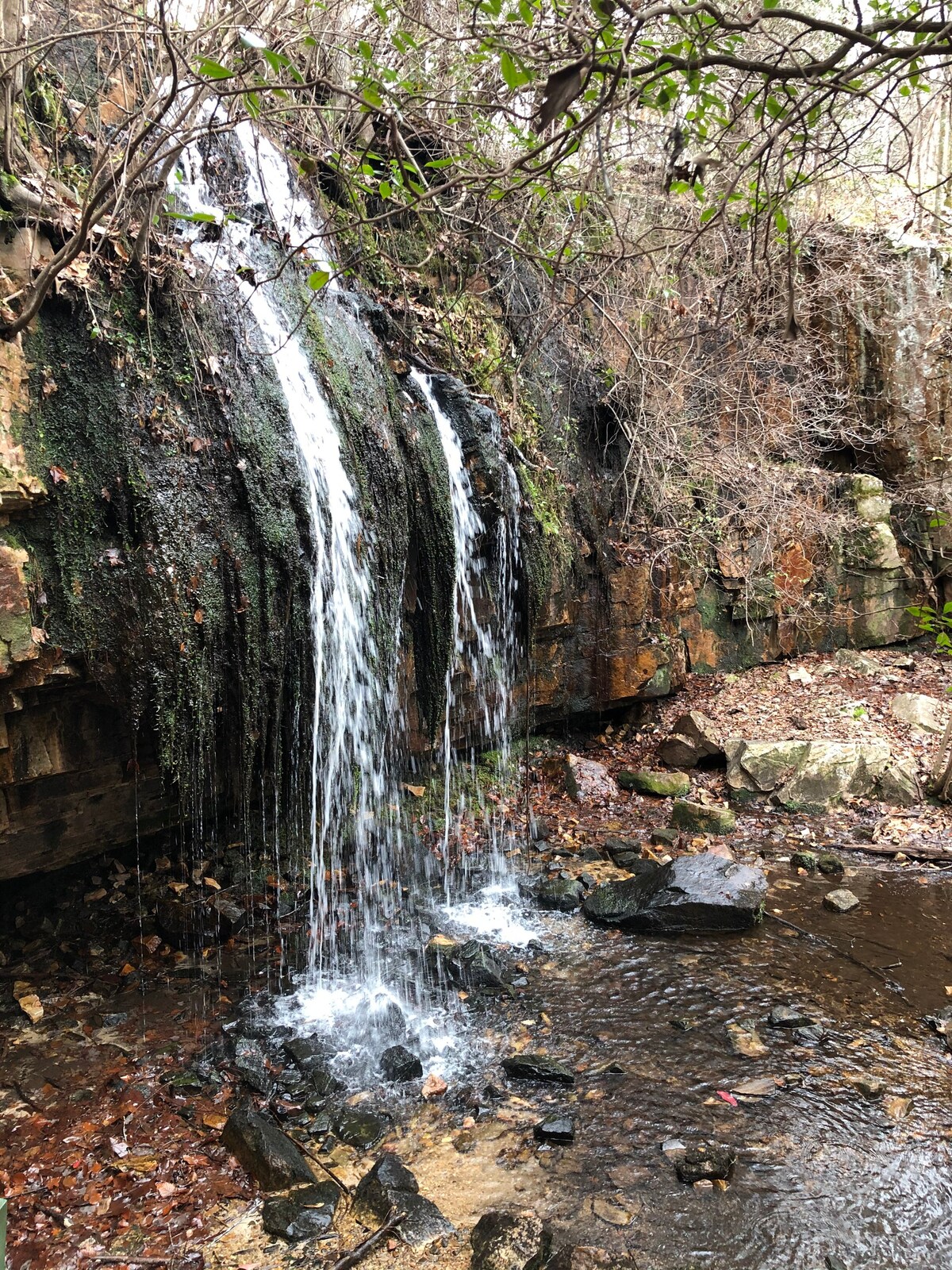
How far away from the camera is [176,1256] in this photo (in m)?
2.99

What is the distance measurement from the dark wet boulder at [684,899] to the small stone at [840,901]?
52cm

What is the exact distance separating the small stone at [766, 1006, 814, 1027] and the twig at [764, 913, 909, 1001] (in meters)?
0.69

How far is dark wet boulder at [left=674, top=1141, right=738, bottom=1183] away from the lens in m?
3.38

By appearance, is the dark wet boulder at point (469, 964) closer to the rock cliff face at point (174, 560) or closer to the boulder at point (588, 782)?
the rock cliff face at point (174, 560)

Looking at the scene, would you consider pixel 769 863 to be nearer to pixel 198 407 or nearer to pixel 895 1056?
pixel 895 1056

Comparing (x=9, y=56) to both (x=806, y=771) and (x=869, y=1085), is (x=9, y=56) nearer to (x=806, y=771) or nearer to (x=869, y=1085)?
(x=869, y=1085)

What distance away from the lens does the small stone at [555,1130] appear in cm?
363

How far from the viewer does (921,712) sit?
8.74 m

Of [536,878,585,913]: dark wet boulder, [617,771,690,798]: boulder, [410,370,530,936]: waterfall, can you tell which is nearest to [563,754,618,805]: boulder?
Answer: [617,771,690,798]: boulder

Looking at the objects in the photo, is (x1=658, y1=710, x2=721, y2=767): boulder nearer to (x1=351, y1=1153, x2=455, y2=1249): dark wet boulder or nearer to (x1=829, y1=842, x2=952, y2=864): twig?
(x1=829, y1=842, x2=952, y2=864): twig

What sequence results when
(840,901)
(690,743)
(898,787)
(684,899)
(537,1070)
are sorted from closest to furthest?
(537,1070)
(684,899)
(840,901)
(898,787)
(690,743)

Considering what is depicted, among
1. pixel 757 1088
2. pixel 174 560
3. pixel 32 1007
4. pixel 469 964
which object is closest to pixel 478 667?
pixel 469 964

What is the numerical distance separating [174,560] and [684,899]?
13.5ft

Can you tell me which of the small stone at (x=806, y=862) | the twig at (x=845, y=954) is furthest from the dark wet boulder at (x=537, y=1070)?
the small stone at (x=806, y=862)
